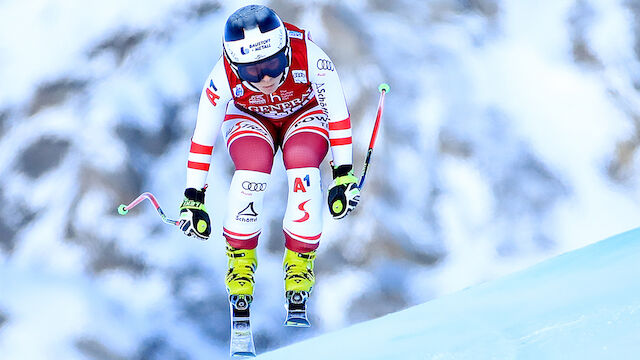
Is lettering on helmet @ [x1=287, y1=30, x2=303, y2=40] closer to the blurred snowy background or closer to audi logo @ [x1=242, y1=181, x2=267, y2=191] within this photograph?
audi logo @ [x1=242, y1=181, x2=267, y2=191]

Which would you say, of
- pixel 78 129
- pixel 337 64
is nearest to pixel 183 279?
pixel 78 129

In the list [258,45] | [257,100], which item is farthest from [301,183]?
[258,45]

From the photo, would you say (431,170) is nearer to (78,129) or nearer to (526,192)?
(526,192)

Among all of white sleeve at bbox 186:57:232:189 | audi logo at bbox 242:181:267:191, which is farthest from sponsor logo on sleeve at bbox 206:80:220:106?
→ audi logo at bbox 242:181:267:191

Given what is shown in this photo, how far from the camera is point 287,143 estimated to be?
217 centimetres

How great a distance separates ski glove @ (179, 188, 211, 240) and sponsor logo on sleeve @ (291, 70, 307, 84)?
1.33 feet

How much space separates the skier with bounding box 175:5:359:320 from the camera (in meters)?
2.11

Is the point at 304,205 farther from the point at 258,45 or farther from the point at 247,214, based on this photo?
the point at 258,45

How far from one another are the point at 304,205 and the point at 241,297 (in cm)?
31

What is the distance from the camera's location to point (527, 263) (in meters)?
2.55

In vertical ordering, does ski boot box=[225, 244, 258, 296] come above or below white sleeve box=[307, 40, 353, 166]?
below

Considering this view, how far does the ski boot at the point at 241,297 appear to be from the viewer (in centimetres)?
213

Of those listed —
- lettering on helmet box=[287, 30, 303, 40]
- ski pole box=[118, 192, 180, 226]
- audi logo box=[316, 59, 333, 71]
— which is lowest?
ski pole box=[118, 192, 180, 226]

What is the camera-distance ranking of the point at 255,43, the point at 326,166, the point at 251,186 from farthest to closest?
the point at 326,166 < the point at 251,186 < the point at 255,43
